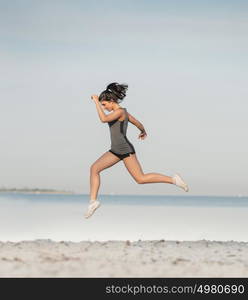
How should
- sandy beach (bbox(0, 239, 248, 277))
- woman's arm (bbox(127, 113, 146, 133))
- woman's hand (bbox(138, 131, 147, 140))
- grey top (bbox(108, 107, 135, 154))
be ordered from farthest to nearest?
woman's hand (bbox(138, 131, 147, 140)), woman's arm (bbox(127, 113, 146, 133)), grey top (bbox(108, 107, 135, 154)), sandy beach (bbox(0, 239, 248, 277))

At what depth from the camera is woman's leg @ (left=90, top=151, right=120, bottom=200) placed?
702cm

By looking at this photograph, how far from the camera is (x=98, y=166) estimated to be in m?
7.03

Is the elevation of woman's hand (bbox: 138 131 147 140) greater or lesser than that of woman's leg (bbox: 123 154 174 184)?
greater

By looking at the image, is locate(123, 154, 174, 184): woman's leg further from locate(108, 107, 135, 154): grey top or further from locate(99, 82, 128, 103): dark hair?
locate(99, 82, 128, 103): dark hair

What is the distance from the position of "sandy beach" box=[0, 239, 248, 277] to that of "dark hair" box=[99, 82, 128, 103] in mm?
1624

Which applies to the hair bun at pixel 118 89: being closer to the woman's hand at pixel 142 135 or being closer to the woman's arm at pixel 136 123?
the woman's arm at pixel 136 123

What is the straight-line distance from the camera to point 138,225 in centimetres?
1160

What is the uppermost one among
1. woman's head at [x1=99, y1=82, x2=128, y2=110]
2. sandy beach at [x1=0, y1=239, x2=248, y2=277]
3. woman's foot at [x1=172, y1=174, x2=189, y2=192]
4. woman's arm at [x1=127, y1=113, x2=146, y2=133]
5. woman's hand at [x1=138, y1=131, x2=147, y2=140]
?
woman's head at [x1=99, y1=82, x2=128, y2=110]

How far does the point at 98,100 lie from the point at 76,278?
8.16 feet

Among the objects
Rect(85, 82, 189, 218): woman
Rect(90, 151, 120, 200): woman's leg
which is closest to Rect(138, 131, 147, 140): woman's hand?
Rect(85, 82, 189, 218): woman

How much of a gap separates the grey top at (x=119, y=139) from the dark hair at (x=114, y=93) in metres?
0.27

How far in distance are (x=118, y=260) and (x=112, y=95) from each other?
6.79ft

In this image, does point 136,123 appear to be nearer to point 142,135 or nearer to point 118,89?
point 142,135

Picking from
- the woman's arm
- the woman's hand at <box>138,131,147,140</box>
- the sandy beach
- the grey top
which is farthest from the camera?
the woman's hand at <box>138,131,147,140</box>
